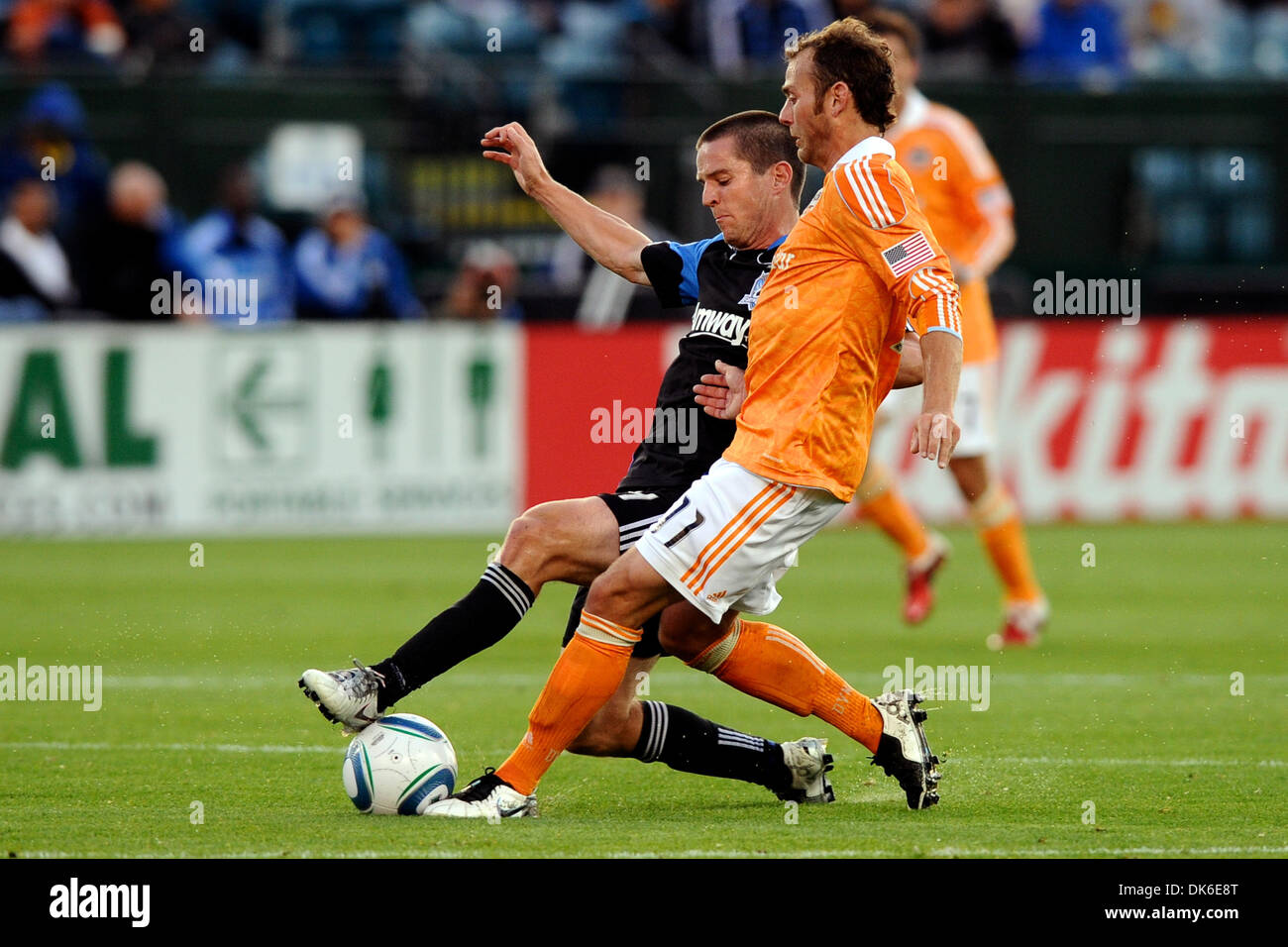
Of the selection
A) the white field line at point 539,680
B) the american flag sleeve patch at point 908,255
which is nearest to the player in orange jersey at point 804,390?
the american flag sleeve patch at point 908,255

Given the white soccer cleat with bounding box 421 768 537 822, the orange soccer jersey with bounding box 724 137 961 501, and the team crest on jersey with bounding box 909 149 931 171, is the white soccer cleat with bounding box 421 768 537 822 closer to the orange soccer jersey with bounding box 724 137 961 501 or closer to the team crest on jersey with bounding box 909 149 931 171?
the orange soccer jersey with bounding box 724 137 961 501

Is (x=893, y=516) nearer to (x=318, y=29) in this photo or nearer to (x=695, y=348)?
(x=695, y=348)

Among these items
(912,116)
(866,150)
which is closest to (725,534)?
(866,150)

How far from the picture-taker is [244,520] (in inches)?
576

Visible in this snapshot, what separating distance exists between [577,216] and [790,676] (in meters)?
1.59

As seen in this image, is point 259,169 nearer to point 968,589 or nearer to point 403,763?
point 968,589

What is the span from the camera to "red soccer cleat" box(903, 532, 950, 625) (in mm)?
10391

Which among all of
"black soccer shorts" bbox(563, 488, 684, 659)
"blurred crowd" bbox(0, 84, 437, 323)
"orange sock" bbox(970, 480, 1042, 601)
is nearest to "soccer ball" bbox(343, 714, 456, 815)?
"black soccer shorts" bbox(563, 488, 684, 659)

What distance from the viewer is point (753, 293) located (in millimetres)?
5918

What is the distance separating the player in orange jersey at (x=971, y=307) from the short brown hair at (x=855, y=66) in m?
3.97

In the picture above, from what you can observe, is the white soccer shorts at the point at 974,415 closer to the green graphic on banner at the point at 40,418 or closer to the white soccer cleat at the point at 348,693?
the white soccer cleat at the point at 348,693

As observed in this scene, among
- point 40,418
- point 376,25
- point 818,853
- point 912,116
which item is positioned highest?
point 376,25

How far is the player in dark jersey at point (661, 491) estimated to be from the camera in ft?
19.1
